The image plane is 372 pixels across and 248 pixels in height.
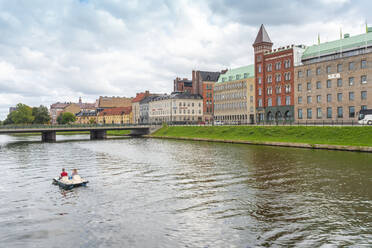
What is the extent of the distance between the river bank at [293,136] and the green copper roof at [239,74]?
37393 mm

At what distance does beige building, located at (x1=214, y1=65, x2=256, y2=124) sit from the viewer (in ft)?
384

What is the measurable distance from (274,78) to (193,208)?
3560 inches

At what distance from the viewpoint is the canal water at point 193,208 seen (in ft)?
47.9

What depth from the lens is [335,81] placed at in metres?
83.2

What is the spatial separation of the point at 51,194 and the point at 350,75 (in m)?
76.0

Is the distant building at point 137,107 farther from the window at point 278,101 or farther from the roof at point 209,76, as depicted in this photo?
the window at point 278,101

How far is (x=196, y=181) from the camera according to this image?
2739 cm

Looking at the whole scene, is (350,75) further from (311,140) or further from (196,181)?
(196,181)

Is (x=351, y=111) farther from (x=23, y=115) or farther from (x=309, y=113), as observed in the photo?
(x=23, y=115)

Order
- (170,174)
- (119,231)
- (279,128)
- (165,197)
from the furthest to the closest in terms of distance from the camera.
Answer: (279,128) → (170,174) → (165,197) → (119,231)

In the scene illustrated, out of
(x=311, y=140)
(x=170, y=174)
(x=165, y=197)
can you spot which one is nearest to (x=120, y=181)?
(x=170, y=174)

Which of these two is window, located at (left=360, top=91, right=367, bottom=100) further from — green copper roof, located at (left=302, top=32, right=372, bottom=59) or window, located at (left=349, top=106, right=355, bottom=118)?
green copper roof, located at (left=302, top=32, right=372, bottom=59)

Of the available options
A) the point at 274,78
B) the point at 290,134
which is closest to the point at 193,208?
the point at 290,134

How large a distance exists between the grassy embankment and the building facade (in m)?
24.8
